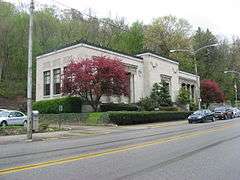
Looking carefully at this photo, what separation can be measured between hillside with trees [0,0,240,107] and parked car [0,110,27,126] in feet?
63.0

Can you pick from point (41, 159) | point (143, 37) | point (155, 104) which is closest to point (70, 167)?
point (41, 159)

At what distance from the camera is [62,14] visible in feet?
230

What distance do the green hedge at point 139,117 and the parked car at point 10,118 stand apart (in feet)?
25.3

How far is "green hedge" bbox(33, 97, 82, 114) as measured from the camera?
1658 inches

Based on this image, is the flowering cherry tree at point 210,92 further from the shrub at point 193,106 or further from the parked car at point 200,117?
the parked car at point 200,117

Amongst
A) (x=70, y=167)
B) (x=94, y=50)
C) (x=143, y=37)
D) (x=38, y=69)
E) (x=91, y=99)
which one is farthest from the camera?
(x=143, y=37)

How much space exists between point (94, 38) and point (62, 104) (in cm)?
3175

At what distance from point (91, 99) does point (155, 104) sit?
12660 millimetres

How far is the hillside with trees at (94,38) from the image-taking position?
61.5 m

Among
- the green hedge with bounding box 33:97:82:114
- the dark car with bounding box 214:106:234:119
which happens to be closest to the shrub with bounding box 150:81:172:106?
the dark car with bounding box 214:106:234:119

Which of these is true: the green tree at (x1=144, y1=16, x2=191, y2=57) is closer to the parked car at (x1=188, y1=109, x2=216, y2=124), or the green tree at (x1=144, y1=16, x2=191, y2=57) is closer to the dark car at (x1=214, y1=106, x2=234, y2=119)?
the dark car at (x1=214, y1=106, x2=234, y2=119)

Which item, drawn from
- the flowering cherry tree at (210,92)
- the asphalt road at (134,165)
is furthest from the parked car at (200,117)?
the asphalt road at (134,165)

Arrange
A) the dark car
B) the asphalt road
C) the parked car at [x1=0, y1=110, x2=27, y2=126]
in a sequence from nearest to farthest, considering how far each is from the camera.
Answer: the asphalt road, the parked car at [x1=0, y1=110, x2=27, y2=126], the dark car

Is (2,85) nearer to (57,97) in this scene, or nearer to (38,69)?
(38,69)
